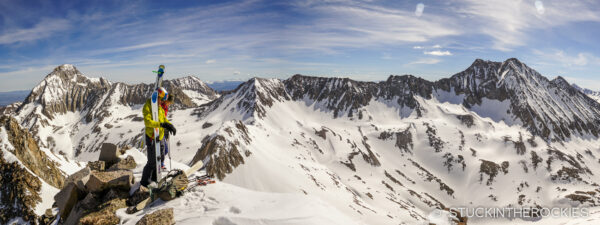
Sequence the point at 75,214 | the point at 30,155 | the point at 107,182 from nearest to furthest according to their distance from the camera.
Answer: the point at 75,214, the point at 107,182, the point at 30,155

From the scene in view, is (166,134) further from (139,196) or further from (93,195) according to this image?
(93,195)

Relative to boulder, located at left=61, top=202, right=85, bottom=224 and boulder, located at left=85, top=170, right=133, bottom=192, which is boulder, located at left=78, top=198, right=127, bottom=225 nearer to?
boulder, located at left=61, top=202, right=85, bottom=224

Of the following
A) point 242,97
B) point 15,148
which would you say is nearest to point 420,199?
point 242,97

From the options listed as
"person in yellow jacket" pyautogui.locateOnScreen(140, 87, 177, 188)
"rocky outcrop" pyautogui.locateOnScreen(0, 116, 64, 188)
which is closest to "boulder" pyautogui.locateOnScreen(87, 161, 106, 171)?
"person in yellow jacket" pyautogui.locateOnScreen(140, 87, 177, 188)

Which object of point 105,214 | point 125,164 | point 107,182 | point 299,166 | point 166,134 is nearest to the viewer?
point 105,214

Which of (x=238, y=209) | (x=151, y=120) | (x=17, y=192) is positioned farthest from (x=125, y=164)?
(x=17, y=192)

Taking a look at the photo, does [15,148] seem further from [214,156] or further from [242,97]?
[242,97]

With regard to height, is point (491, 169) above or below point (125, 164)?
below
